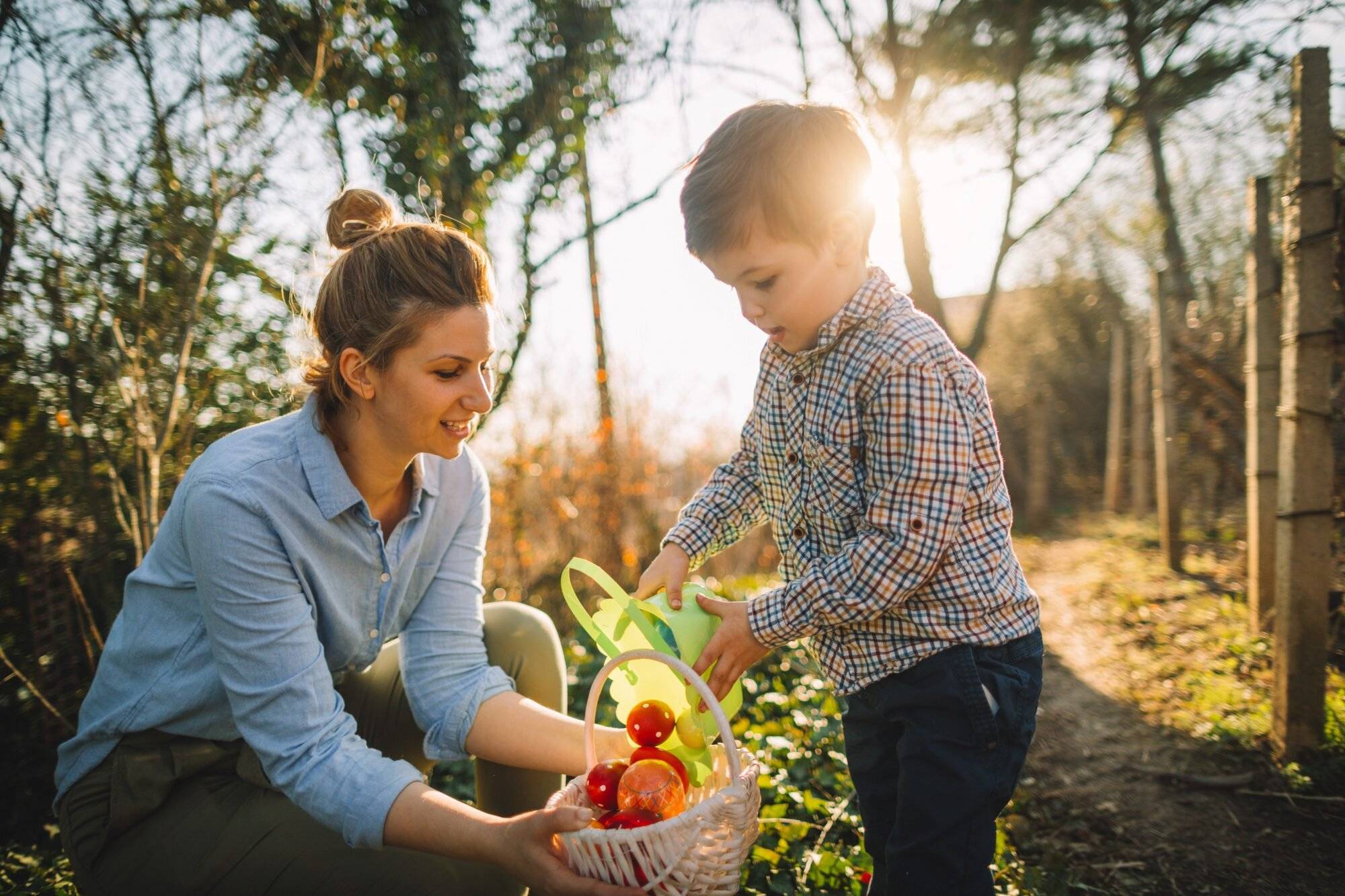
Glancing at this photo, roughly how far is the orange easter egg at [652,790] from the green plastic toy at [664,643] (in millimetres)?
105

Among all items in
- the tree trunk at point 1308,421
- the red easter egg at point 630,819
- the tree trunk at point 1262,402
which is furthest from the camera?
the tree trunk at point 1262,402

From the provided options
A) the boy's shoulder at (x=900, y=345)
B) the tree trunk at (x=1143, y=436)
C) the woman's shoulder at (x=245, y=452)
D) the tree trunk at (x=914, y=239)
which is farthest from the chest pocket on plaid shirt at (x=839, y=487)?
the tree trunk at (x=1143, y=436)

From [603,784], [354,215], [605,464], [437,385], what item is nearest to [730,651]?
[603,784]

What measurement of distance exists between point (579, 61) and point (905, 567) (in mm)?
4399

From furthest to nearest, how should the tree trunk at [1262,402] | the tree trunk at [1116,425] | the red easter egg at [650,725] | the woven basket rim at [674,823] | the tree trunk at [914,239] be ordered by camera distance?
the tree trunk at [1116,425] → the tree trunk at [914,239] → the tree trunk at [1262,402] → the red easter egg at [650,725] → the woven basket rim at [674,823]

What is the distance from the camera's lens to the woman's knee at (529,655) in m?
2.10

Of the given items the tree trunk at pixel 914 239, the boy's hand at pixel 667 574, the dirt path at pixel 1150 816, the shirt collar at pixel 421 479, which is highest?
Answer: the tree trunk at pixel 914 239

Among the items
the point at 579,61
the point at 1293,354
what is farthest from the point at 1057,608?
the point at 579,61

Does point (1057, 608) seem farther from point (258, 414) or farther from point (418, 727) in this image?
point (258, 414)

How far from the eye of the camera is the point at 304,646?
5.23 ft

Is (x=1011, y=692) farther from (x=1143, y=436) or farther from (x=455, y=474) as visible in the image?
(x=1143, y=436)

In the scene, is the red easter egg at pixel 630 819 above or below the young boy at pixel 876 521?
below

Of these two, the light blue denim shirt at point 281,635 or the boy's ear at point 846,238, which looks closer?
the light blue denim shirt at point 281,635

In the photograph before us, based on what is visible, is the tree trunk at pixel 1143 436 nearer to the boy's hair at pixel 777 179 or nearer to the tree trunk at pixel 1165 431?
the tree trunk at pixel 1165 431
